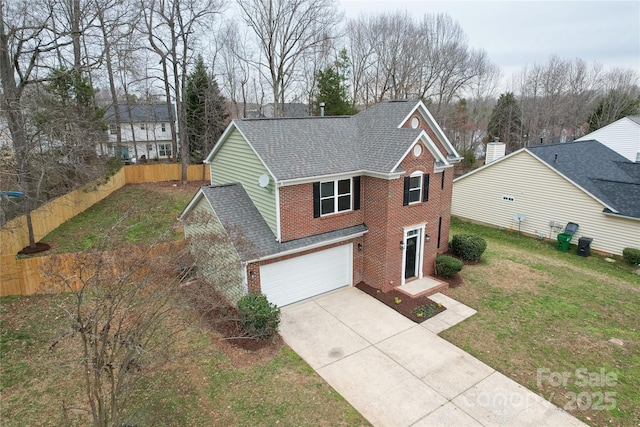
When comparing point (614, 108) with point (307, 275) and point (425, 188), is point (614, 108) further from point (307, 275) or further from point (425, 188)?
point (307, 275)

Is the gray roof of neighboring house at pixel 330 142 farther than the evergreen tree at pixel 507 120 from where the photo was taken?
No

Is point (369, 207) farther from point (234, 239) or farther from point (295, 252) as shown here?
point (234, 239)

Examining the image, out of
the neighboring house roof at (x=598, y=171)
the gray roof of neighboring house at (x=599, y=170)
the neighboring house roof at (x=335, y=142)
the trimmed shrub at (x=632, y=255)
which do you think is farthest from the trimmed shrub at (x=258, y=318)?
the gray roof of neighboring house at (x=599, y=170)

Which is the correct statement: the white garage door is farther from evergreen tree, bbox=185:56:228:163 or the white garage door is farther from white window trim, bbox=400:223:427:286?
evergreen tree, bbox=185:56:228:163

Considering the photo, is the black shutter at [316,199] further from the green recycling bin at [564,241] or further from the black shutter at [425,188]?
the green recycling bin at [564,241]

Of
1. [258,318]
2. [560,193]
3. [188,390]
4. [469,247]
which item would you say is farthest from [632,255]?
[188,390]

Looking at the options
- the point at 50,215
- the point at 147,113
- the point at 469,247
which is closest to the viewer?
the point at 469,247
